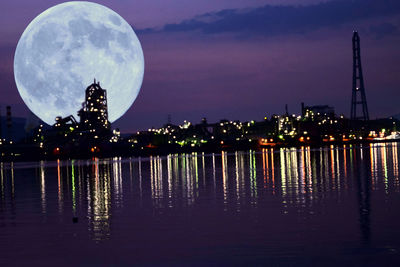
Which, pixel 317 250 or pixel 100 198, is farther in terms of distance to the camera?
pixel 100 198

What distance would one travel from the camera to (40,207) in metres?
36.5

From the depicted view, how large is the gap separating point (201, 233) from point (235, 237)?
184 centimetres

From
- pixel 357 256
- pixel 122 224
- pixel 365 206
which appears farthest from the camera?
pixel 365 206

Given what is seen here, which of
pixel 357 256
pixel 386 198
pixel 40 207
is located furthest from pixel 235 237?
pixel 40 207

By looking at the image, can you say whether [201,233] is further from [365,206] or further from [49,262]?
[365,206]

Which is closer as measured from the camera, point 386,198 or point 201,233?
point 201,233

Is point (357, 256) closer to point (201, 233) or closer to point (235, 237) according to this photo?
point (235, 237)

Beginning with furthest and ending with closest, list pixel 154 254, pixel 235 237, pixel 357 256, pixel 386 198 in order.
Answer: pixel 386 198
pixel 235 237
pixel 154 254
pixel 357 256

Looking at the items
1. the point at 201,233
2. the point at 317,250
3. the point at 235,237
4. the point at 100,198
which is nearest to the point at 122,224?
the point at 201,233

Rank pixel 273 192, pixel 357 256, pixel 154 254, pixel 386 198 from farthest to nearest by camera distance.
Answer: pixel 273 192
pixel 386 198
pixel 154 254
pixel 357 256

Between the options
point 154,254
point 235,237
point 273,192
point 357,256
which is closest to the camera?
point 357,256

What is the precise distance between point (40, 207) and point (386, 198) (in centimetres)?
1825

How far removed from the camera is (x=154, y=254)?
20391mm

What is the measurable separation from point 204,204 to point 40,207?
909 cm
